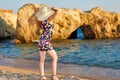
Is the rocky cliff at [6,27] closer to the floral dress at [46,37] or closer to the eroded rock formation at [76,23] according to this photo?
the eroded rock formation at [76,23]

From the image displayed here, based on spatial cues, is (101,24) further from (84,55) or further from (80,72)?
(80,72)

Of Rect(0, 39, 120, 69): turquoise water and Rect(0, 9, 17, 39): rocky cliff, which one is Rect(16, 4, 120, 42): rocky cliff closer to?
Rect(0, 9, 17, 39): rocky cliff

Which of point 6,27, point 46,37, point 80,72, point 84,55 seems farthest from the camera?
point 6,27

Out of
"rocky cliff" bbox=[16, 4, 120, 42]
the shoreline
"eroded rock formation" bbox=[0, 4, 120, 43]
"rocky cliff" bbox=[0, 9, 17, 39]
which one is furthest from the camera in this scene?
"rocky cliff" bbox=[0, 9, 17, 39]

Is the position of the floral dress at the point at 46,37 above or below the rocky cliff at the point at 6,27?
above

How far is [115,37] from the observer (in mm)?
49406

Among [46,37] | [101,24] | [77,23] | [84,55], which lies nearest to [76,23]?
[77,23]

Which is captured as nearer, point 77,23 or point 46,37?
point 46,37

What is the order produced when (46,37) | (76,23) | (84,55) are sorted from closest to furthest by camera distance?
1. (46,37)
2. (84,55)
3. (76,23)

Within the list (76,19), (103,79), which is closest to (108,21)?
(76,19)

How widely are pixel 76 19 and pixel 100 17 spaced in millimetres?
3985

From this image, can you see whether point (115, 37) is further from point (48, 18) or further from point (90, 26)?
point (48, 18)

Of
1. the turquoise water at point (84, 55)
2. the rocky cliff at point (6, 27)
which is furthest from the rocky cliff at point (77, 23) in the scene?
the turquoise water at point (84, 55)

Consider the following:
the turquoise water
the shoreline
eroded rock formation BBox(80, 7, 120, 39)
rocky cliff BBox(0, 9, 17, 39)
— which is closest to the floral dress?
the shoreline
